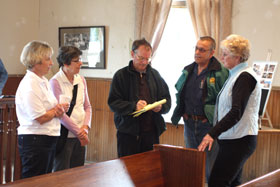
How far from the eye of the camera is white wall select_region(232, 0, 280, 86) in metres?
4.06

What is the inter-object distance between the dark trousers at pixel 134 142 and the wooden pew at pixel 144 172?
62 cm

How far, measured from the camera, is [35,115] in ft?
7.62

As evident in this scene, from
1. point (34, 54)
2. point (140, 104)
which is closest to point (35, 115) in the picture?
point (34, 54)

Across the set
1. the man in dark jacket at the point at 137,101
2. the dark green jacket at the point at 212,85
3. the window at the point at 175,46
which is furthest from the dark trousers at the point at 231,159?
the window at the point at 175,46

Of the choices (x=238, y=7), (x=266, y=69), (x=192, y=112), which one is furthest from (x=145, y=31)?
(x=192, y=112)

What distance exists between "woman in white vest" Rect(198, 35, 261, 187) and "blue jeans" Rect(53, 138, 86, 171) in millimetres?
1234

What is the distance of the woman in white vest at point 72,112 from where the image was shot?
108 inches

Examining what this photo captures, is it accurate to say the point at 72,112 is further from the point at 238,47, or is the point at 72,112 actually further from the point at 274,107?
the point at 274,107

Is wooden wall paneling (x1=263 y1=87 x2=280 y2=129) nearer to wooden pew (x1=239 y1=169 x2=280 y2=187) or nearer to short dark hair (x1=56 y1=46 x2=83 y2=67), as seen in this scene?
wooden pew (x1=239 y1=169 x2=280 y2=187)

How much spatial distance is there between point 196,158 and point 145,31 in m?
3.15

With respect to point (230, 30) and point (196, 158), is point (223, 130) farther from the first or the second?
point (230, 30)

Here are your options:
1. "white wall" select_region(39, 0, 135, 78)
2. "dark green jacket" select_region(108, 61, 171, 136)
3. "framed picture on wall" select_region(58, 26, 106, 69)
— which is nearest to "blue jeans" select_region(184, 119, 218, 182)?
"dark green jacket" select_region(108, 61, 171, 136)

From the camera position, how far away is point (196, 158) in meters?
1.92

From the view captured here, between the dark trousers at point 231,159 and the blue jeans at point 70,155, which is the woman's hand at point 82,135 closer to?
the blue jeans at point 70,155
